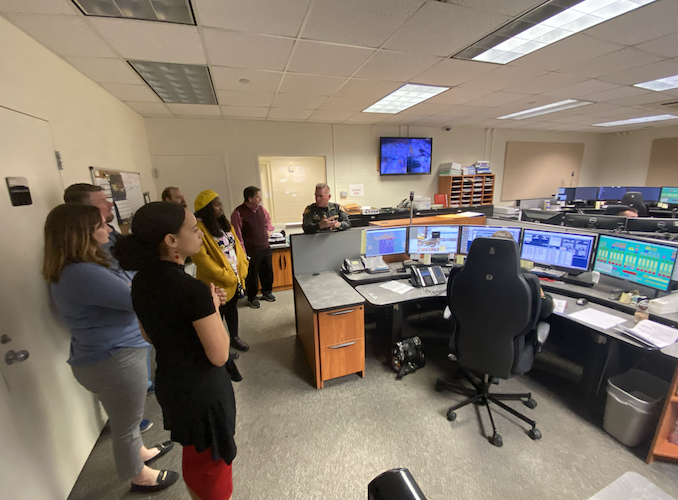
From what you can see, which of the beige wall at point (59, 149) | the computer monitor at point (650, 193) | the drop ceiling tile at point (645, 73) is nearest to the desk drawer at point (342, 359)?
the beige wall at point (59, 149)

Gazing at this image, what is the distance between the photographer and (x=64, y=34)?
183 centimetres

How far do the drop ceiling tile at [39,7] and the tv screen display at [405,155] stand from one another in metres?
4.24

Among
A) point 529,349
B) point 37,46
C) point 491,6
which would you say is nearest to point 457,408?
point 529,349

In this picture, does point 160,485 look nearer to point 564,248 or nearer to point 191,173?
point 564,248

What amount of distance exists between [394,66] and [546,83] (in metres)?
1.94

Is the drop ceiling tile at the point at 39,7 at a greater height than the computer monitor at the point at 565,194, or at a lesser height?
greater

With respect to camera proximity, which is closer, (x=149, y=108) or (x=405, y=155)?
(x=149, y=108)

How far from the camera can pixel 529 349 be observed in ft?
5.80

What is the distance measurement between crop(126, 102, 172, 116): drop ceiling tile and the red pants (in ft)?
12.5

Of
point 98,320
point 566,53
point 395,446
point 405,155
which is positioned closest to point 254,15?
point 98,320

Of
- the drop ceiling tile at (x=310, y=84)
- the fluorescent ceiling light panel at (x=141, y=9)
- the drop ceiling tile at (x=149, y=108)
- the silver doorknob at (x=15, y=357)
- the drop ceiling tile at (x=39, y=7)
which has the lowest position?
the silver doorknob at (x=15, y=357)

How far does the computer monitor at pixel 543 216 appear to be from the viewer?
9.52ft

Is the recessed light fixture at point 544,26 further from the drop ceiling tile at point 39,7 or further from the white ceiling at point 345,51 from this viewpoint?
the drop ceiling tile at point 39,7

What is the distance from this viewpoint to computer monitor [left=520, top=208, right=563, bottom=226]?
2.90m
